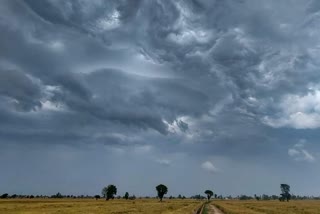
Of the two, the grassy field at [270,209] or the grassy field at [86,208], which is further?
the grassy field at [270,209]

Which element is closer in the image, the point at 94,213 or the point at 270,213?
the point at 94,213

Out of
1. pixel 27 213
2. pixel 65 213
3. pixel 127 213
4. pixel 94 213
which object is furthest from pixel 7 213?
pixel 127 213

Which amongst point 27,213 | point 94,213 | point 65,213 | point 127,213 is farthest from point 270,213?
point 27,213

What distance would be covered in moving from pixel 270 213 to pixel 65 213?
44.4 meters

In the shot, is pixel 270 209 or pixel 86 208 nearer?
pixel 86 208

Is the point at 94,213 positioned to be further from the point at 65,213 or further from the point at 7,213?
the point at 7,213

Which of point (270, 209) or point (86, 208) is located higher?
point (270, 209)

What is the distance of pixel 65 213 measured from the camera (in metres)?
62.4

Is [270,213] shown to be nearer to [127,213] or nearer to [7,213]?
[127,213]

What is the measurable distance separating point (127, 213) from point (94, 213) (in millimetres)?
6260

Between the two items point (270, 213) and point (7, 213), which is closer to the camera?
point (7, 213)

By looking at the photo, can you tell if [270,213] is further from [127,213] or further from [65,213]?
[65,213]

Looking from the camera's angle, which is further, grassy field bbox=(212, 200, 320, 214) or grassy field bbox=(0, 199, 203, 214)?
grassy field bbox=(212, 200, 320, 214)

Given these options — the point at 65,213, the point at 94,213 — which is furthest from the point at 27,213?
the point at 94,213
